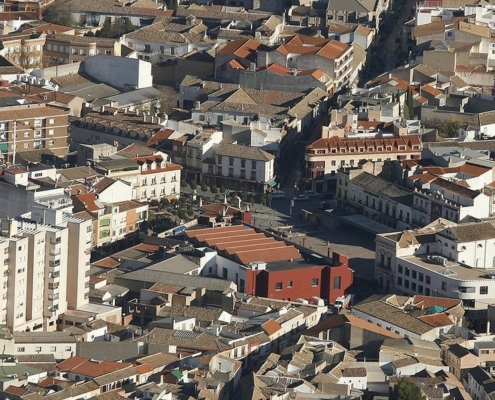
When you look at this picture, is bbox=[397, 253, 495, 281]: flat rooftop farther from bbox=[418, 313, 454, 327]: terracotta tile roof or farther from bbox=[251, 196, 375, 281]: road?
bbox=[418, 313, 454, 327]: terracotta tile roof

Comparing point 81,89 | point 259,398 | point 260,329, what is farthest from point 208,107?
point 259,398

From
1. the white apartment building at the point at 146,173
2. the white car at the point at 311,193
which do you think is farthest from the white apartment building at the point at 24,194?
the white car at the point at 311,193

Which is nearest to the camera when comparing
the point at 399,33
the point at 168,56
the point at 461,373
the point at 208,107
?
the point at 461,373

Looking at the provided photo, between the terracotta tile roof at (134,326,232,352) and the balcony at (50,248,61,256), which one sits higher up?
the balcony at (50,248,61,256)

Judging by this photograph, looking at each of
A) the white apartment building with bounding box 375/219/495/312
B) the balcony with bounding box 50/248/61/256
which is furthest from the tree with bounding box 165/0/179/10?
the balcony with bounding box 50/248/61/256

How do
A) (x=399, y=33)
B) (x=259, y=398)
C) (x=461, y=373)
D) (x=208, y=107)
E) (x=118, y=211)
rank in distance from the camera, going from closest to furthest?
(x=259, y=398) < (x=461, y=373) < (x=118, y=211) < (x=208, y=107) < (x=399, y=33)

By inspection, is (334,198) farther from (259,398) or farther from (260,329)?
(259,398)
